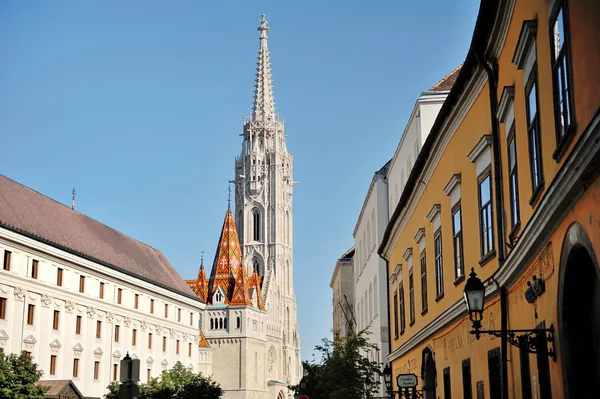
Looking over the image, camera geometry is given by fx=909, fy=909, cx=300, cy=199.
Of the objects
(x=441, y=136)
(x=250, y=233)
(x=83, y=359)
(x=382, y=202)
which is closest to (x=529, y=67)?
(x=441, y=136)

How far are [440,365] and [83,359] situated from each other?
147ft

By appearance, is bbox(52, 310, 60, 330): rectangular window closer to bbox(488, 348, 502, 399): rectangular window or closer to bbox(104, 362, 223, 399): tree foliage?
bbox(104, 362, 223, 399): tree foliage

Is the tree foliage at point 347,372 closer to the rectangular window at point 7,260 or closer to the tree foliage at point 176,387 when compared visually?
the rectangular window at point 7,260

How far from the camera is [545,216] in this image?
9.93 meters

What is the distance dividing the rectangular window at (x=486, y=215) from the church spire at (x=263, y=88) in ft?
436

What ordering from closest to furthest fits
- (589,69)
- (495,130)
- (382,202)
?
1. (589,69)
2. (495,130)
3. (382,202)

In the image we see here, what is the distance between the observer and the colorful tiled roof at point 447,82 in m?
27.4

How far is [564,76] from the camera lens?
9.34 meters

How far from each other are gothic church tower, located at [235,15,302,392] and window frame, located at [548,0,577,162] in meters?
126

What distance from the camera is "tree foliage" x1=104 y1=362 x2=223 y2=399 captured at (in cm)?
6161

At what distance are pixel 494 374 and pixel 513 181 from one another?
3.32 metres

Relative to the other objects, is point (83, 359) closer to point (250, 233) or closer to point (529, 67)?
point (529, 67)

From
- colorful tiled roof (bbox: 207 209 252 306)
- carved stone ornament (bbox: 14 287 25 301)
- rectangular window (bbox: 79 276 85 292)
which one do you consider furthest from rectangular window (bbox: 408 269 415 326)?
colorful tiled roof (bbox: 207 209 252 306)

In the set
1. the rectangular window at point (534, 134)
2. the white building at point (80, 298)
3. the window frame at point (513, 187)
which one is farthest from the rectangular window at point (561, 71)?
the white building at point (80, 298)
